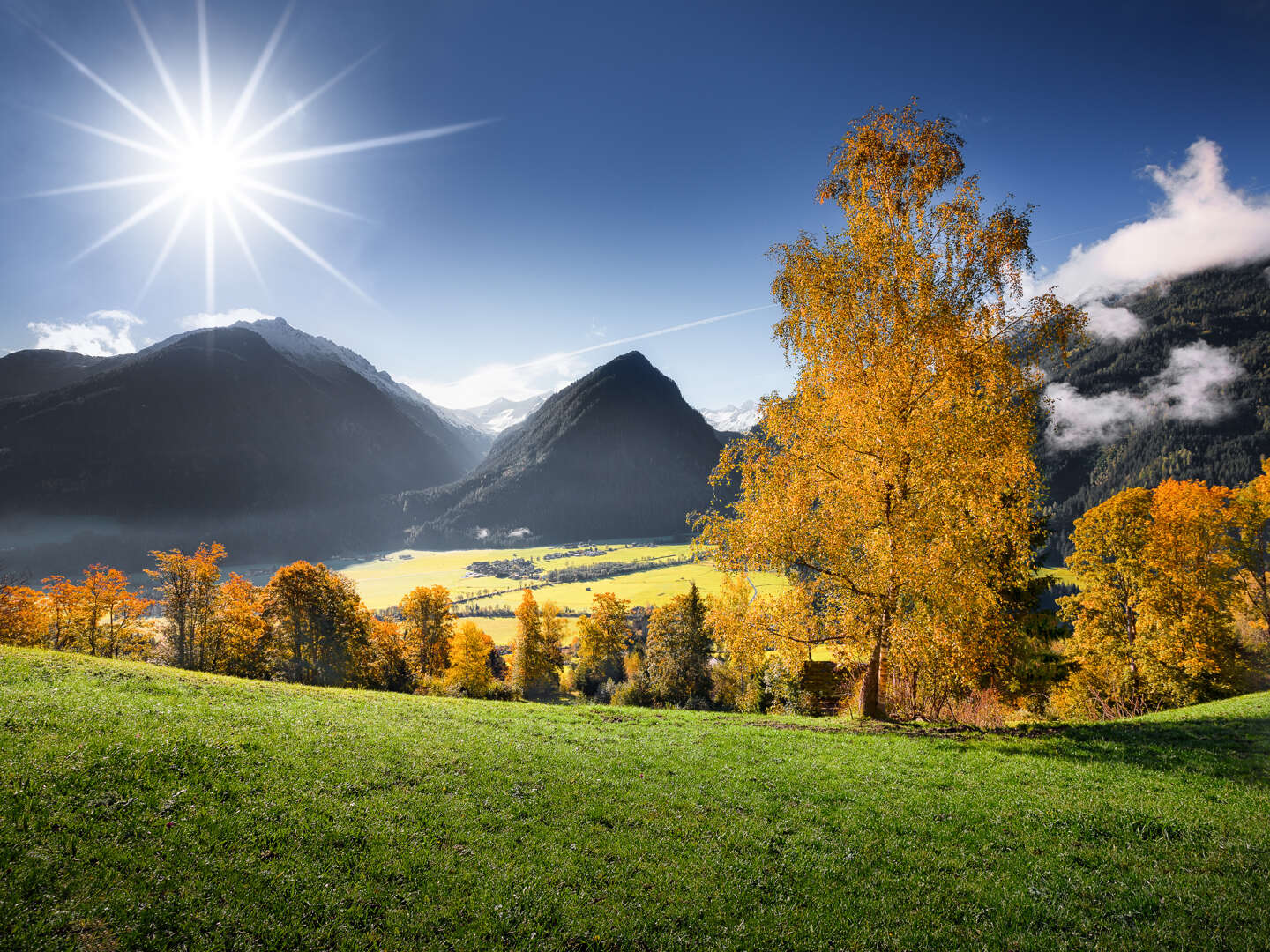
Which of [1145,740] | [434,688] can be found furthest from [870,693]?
[434,688]

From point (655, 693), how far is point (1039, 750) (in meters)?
41.3

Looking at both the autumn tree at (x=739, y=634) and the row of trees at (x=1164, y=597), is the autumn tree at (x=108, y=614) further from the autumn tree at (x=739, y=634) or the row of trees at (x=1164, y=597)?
the row of trees at (x=1164, y=597)

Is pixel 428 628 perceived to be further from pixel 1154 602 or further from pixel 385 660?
pixel 1154 602

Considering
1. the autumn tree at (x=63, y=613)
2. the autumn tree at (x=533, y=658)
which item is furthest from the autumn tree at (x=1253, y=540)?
the autumn tree at (x=63, y=613)

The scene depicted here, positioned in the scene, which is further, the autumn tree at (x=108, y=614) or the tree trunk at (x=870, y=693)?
the autumn tree at (x=108, y=614)

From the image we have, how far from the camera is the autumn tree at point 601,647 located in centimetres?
6988

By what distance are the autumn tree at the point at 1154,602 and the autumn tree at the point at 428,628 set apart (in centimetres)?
5914

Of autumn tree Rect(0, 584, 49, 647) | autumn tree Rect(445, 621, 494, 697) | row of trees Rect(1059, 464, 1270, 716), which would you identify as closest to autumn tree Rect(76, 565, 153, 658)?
autumn tree Rect(0, 584, 49, 647)

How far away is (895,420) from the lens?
604 inches

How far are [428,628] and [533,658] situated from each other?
1660 cm

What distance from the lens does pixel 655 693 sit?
51562mm

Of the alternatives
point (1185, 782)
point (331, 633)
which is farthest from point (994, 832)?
point (331, 633)

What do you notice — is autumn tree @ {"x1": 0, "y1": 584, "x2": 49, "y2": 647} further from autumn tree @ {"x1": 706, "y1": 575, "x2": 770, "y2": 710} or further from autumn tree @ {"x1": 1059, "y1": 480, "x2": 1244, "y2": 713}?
autumn tree @ {"x1": 1059, "y1": 480, "x2": 1244, "y2": 713}

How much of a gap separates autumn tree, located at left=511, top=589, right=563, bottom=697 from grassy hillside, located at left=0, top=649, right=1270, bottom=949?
57.4m
